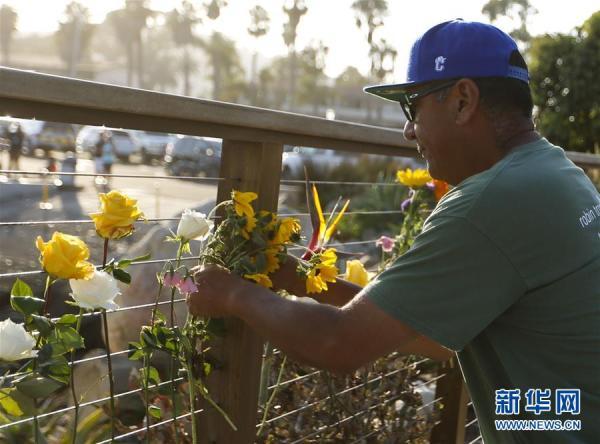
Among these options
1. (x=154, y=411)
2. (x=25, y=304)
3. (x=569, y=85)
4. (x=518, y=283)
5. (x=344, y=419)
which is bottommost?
(x=344, y=419)

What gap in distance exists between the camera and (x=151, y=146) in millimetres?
38062

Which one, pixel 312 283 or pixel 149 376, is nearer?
pixel 149 376

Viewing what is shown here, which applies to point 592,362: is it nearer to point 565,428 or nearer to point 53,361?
point 565,428

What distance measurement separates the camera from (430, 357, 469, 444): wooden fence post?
336 cm

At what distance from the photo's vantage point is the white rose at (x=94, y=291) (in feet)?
5.67

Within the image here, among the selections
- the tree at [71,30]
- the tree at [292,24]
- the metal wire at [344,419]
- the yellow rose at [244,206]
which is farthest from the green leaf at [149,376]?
the tree at [71,30]

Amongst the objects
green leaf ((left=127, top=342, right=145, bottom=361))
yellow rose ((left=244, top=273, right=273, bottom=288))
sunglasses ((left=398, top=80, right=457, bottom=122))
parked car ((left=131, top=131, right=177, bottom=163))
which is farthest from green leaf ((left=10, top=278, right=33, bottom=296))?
parked car ((left=131, top=131, right=177, bottom=163))

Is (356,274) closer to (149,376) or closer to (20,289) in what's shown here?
(149,376)

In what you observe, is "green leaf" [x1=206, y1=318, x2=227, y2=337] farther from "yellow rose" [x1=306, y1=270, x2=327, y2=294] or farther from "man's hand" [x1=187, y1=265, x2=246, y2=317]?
"yellow rose" [x1=306, y1=270, x2=327, y2=294]

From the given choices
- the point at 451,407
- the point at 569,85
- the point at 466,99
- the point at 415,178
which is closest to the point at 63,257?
the point at 466,99

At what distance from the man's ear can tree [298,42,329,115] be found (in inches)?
3373

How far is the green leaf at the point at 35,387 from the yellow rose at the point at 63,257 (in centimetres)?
21

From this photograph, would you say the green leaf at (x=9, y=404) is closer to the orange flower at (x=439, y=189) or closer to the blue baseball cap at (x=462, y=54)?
the blue baseball cap at (x=462, y=54)

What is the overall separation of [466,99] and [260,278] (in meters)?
0.64
